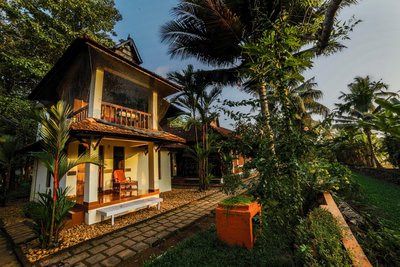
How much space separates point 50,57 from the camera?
12750mm

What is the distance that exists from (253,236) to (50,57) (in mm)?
16871

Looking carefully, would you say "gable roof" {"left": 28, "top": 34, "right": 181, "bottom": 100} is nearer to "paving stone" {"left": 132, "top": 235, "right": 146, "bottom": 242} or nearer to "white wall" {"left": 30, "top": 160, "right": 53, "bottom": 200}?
"white wall" {"left": 30, "top": 160, "right": 53, "bottom": 200}

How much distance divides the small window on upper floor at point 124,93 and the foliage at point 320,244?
301 inches

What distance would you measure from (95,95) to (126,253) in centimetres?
502

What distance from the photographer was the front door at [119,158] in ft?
28.4

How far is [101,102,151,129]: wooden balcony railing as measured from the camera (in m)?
6.68

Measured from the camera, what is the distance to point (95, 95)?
6137 mm

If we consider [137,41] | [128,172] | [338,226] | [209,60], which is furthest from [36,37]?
[338,226]

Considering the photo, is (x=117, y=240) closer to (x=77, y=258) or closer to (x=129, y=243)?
(x=129, y=243)

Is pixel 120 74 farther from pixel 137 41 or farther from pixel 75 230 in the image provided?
pixel 75 230

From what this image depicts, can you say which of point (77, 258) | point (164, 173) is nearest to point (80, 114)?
point (77, 258)

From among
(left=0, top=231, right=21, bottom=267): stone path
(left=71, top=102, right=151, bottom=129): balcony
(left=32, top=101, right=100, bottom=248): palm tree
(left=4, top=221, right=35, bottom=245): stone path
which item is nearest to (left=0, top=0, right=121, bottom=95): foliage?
(left=71, top=102, right=151, bottom=129): balcony

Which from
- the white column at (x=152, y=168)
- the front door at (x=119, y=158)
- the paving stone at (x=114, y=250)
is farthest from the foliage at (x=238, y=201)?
the front door at (x=119, y=158)

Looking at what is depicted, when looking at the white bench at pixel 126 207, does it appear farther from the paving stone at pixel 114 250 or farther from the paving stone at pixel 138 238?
the paving stone at pixel 114 250
